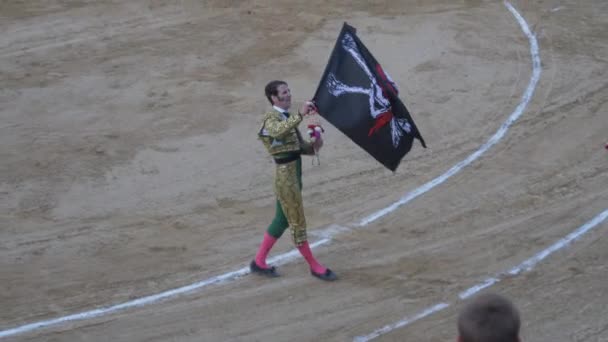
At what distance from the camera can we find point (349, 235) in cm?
896

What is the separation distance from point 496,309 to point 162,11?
14.3m

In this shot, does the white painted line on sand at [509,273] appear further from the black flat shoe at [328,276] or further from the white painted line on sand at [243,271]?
the white painted line on sand at [243,271]

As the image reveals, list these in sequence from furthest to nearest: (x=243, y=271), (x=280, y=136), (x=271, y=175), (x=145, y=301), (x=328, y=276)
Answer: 1. (x=271, y=175)
2. (x=243, y=271)
3. (x=328, y=276)
4. (x=145, y=301)
5. (x=280, y=136)

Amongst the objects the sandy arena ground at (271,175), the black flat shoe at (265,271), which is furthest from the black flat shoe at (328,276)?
the black flat shoe at (265,271)

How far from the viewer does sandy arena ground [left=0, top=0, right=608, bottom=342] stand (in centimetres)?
759

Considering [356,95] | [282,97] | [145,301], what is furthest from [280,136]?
[145,301]

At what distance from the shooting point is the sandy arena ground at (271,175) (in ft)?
24.9

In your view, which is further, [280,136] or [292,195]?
[292,195]

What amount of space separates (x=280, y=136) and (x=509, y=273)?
252 cm

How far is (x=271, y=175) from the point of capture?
411 inches

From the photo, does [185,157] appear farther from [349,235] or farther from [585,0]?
[585,0]

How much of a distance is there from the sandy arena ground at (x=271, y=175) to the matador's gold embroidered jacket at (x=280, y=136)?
1.30 meters

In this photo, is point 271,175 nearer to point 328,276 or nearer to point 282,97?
point 328,276

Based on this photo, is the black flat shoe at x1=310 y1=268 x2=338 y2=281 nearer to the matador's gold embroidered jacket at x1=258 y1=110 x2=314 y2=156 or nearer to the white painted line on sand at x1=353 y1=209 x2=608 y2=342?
the white painted line on sand at x1=353 y1=209 x2=608 y2=342
